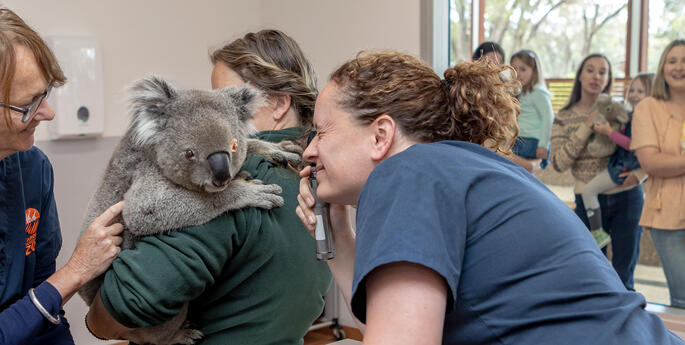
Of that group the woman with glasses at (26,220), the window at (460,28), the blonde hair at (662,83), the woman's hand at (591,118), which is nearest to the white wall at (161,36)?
the window at (460,28)

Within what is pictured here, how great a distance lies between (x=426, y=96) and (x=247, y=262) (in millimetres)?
512

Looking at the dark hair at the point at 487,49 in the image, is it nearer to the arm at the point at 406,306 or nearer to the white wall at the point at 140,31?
the white wall at the point at 140,31

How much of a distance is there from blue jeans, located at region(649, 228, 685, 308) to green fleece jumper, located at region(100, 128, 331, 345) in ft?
7.11

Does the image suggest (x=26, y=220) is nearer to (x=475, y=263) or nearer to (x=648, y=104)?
(x=475, y=263)

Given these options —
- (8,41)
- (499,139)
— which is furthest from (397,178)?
(8,41)

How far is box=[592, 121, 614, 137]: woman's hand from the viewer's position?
3152 mm

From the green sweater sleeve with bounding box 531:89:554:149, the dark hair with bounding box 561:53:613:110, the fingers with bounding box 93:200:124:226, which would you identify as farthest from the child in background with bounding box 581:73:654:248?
the fingers with bounding box 93:200:124:226

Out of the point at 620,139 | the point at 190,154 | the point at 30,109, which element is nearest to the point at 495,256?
the point at 190,154

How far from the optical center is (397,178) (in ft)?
2.76

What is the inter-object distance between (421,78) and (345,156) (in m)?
0.19

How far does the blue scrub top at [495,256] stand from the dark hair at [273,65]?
684 mm

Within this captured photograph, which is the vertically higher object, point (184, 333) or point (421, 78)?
point (421, 78)

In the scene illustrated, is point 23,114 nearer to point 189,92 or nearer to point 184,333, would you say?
point 189,92

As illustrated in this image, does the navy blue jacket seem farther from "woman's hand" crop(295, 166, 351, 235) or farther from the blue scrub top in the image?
the blue scrub top
